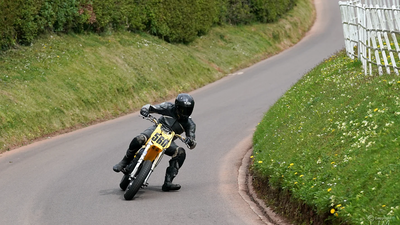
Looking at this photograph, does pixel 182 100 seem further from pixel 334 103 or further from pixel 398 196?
pixel 398 196

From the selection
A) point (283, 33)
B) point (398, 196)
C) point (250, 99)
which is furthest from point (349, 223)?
point (283, 33)

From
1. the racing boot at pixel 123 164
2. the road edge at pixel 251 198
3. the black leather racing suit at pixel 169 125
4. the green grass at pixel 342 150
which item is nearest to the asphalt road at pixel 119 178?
the road edge at pixel 251 198

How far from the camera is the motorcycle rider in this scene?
34.1 ft

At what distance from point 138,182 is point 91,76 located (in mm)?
12613

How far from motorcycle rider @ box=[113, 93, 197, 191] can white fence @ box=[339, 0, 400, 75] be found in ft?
16.0

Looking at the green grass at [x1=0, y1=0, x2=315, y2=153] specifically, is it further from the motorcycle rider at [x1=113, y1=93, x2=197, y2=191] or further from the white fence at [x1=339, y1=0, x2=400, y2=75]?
the white fence at [x1=339, y1=0, x2=400, y2=75]

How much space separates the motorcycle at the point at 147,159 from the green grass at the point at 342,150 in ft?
6.57

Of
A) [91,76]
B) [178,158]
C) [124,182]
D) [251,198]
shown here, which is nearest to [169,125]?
[178,158]

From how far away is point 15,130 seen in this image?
1620cm

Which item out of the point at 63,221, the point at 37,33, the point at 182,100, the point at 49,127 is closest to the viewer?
the point at 63,221

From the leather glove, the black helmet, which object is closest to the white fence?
the black helmet

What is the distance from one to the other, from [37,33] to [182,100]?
13.2m

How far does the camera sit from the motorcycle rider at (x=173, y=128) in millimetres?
10383

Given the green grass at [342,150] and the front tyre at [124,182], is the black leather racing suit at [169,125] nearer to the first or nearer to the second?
the front tyre at [124,182]
